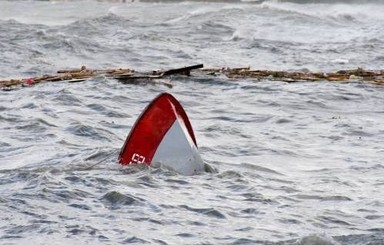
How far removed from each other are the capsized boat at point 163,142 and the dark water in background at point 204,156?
9.6 inches

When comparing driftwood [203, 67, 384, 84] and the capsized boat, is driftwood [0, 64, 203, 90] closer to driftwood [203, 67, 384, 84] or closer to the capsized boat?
driftwood [203, 67, 384, 84]

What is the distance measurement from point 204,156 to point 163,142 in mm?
1463

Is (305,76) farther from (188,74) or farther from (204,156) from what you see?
(204,156)

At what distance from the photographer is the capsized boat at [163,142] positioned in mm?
14907

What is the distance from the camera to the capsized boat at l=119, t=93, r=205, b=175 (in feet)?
48.9

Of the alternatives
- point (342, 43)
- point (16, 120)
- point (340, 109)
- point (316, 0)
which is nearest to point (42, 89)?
point (16, 120)

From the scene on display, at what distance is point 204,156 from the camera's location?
1634 centimetres

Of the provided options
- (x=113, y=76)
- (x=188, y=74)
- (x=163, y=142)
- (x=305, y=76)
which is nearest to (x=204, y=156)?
(x=163, y=142)

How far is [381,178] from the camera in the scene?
49.4 ft

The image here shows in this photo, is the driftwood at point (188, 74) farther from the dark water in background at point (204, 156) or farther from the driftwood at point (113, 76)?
the dark water in background at point (204, 156)

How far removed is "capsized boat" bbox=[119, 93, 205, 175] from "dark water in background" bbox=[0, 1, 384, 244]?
24 cm

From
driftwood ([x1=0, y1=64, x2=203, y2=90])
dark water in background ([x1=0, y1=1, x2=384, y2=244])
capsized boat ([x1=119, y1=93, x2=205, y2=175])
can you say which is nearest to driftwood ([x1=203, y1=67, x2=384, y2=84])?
dark water in background ([x1=0, y1=1, x2=384, y2=244])

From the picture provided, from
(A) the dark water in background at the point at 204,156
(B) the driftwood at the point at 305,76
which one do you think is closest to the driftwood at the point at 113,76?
(A) the dark water in background at the point at 204,156

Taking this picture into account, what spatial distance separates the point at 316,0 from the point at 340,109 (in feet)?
146
